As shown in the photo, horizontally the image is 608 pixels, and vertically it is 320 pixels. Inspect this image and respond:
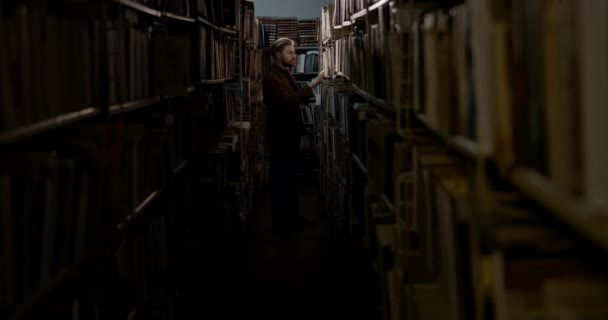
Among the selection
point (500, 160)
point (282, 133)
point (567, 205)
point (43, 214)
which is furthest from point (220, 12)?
point (567, 205)

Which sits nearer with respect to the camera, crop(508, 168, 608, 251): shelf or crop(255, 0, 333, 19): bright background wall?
crop(508, 168, 608, 251): shelf

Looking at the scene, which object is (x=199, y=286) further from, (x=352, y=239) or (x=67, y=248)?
(x=67, y=248)

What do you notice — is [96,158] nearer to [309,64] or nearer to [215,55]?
[215,55]

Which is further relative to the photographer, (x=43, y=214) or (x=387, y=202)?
(x=387, y=202)

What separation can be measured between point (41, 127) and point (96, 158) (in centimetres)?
21

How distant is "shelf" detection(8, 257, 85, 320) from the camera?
1.31 meters

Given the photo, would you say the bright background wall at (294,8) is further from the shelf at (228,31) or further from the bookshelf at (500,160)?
the bookshelf at (500,160)

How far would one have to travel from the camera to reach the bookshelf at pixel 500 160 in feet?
2.67

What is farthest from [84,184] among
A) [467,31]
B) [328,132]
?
[328,132]

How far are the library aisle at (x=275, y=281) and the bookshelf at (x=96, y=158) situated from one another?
355 mm

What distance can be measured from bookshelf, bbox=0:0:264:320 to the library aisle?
14.0 inches

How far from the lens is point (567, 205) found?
0.82 meters

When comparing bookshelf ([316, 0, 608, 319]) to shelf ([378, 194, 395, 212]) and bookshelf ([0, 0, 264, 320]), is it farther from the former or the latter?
bookshelf ([0, 0, 264, 320])

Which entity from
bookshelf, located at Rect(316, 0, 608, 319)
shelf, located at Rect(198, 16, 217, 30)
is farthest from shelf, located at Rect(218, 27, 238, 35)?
bookshelf, located at Rect(316, 0, 608, 319)
